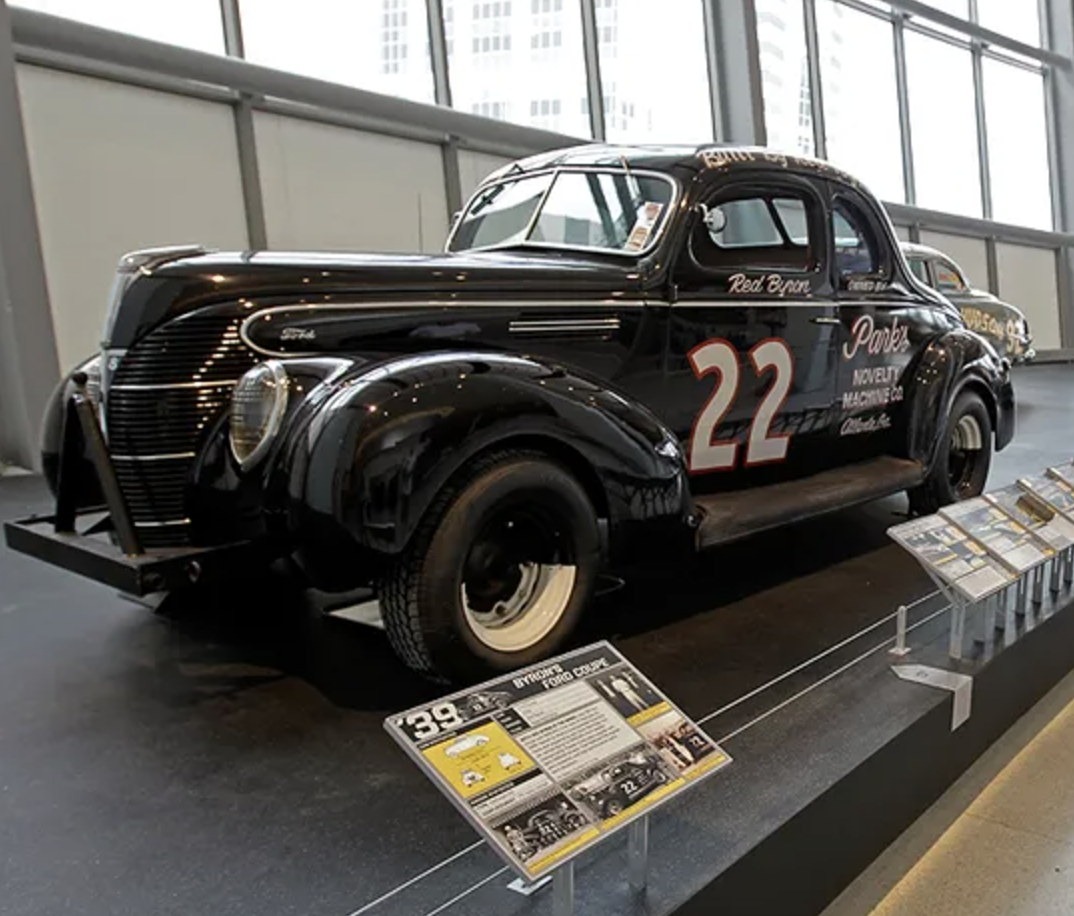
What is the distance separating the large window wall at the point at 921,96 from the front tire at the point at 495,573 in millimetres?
9648

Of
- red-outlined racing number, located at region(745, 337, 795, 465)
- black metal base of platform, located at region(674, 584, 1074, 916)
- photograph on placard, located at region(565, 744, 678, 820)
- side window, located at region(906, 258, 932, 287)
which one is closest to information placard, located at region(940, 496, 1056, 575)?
black metal base of platform, located at region(674, 584, 1074, 916)

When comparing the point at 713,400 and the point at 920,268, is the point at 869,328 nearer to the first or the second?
the point at 713,400

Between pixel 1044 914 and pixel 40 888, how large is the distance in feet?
5.74

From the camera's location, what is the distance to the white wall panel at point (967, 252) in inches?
568

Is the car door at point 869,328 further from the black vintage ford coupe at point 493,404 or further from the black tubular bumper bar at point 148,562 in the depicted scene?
the black tubular bumper bar at point 148,562

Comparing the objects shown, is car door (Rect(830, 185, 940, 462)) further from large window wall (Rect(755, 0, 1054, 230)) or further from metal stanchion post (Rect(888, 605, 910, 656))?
large window wall (Rect(755, 0, 1054, 230))

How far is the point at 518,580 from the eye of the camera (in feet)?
7.84

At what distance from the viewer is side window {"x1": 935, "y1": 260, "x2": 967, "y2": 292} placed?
8.98 meters

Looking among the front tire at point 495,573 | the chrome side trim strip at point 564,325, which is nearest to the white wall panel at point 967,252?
the chrome side trim strip at point 564,325

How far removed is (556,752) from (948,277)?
900 centimetres

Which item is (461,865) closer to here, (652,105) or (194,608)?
(194,608)

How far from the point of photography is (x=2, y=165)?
5.77 metres

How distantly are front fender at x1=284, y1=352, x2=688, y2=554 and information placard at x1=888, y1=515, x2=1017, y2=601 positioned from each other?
2.22 ft

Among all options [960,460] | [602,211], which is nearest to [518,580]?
[602,211]
